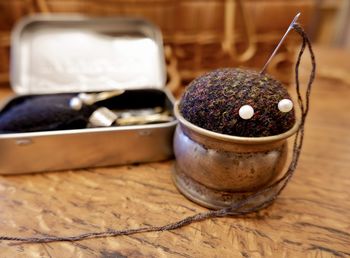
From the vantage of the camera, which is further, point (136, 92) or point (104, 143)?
point (136, 92)

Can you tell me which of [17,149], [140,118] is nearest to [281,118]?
[140,118]

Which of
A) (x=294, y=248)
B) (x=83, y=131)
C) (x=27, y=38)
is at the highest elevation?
(x=27, y=38)

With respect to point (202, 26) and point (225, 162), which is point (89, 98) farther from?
point (202, 26)

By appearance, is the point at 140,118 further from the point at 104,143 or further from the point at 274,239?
the point at 274,239

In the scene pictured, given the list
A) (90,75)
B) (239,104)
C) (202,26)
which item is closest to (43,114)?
(90,75)

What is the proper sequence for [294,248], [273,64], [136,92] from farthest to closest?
1. [273,64]
2. [136,92]
3. [294,248]

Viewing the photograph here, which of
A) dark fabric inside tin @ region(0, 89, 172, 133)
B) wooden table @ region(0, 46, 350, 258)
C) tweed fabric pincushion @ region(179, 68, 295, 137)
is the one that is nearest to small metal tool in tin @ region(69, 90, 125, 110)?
dark fabric inside tin @ region(0, 89, 172, 133)
